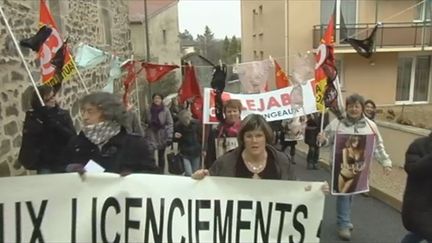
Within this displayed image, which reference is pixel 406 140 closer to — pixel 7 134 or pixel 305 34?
pixel 7 134

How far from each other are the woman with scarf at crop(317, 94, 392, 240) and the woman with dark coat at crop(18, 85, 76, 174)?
2629 mm

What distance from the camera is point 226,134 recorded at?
17.9 feet

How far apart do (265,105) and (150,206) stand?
4.61 m

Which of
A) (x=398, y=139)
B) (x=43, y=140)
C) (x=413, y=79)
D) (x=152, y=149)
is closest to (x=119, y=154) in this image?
(x=152, y=149)

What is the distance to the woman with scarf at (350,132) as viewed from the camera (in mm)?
5008

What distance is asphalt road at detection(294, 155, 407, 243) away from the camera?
17.4 ft

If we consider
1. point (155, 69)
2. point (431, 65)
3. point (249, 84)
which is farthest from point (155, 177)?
point (431, 65)

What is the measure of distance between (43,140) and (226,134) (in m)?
1.99

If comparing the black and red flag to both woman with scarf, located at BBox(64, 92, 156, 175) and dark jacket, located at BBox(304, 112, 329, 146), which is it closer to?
woman with scarf, located at BBox(64, 92, 156, 175)

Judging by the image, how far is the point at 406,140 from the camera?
351 inches

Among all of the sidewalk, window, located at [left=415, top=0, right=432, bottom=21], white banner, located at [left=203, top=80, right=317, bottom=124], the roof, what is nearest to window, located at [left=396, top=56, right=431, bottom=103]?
window, located at [left=415, top=0, right=432, bottom=21]

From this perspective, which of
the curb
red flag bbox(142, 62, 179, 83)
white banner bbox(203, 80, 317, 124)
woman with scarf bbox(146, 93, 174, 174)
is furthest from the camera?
red flag bbox(142, 62, 179, 83)

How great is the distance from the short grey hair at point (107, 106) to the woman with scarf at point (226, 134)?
83.8 inches

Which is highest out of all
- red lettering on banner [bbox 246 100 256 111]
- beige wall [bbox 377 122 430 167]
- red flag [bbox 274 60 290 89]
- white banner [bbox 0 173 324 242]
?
red flag [bbox 274 60 290 89]
